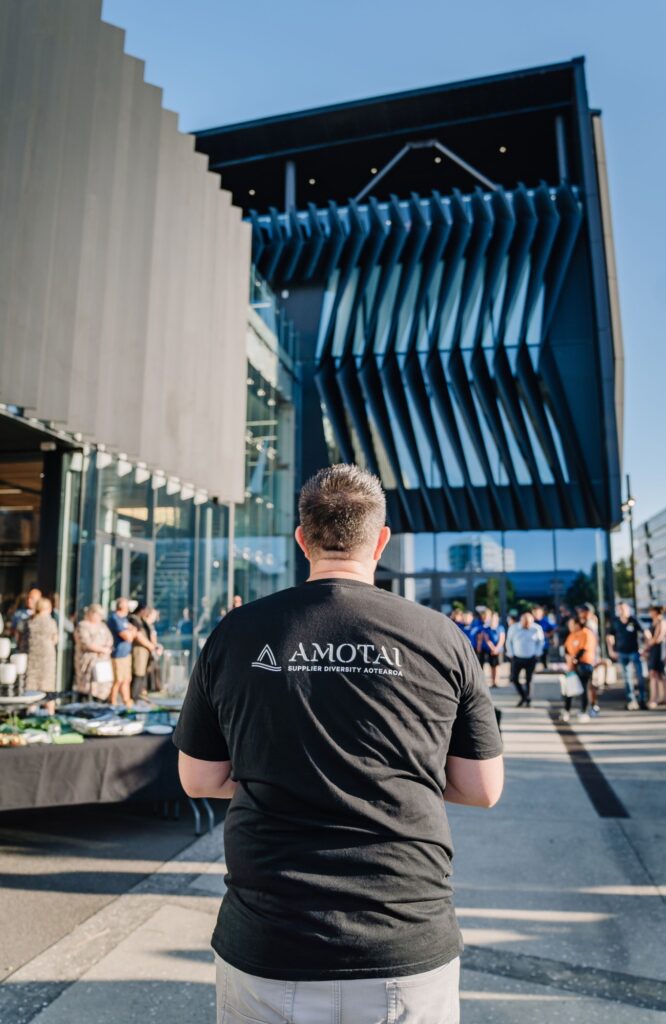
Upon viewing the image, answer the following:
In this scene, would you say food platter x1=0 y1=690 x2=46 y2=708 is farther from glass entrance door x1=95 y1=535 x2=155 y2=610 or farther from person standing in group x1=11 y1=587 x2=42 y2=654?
glass entrance door x1=95 y1=535 x2=155 y2=610

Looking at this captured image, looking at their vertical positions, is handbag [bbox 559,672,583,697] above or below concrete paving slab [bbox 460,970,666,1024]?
above

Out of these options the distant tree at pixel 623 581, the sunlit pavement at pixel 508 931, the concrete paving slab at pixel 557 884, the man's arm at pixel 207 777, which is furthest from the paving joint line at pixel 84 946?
the distant tree at pixel 623 581

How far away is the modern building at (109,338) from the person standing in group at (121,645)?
0.45m

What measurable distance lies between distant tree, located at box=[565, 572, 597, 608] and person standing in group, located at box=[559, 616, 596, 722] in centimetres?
1091

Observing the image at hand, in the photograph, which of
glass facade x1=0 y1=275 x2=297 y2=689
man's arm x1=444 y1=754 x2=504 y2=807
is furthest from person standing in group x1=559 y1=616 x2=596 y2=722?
man's arm x1=444 y1=754 x2=504 y2=807

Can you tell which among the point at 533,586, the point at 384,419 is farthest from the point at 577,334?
the point at 533,586

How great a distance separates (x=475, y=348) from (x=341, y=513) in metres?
21.4

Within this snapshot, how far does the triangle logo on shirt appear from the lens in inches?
59.0

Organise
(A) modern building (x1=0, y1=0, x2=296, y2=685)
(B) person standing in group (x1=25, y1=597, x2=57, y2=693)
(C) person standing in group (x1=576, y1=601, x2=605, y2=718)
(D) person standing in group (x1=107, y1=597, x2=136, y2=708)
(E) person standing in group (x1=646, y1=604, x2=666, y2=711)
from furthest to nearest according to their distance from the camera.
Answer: (E) person standing in group (x1=646, y1=604, x2=666, y2=711), (C) person standing in group (x1=576, y1=601, x2=605, y2=718), (D) person standing in group (x1=107, y1=597, x2=136, y2=708), (B) person standing in group (x1=25, y1=597, x2=57, y2=693), (A) modern building (x1=0, y1=0, x2=296, y2=685)

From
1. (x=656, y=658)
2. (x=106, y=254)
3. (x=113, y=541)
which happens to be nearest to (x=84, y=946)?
(x=106, y=254)

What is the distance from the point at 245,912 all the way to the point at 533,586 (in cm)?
2182

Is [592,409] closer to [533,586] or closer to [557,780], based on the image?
[533,586]

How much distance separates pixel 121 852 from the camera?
16.9 feet

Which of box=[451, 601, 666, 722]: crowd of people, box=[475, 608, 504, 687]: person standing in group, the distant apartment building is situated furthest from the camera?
the distant apartment building
